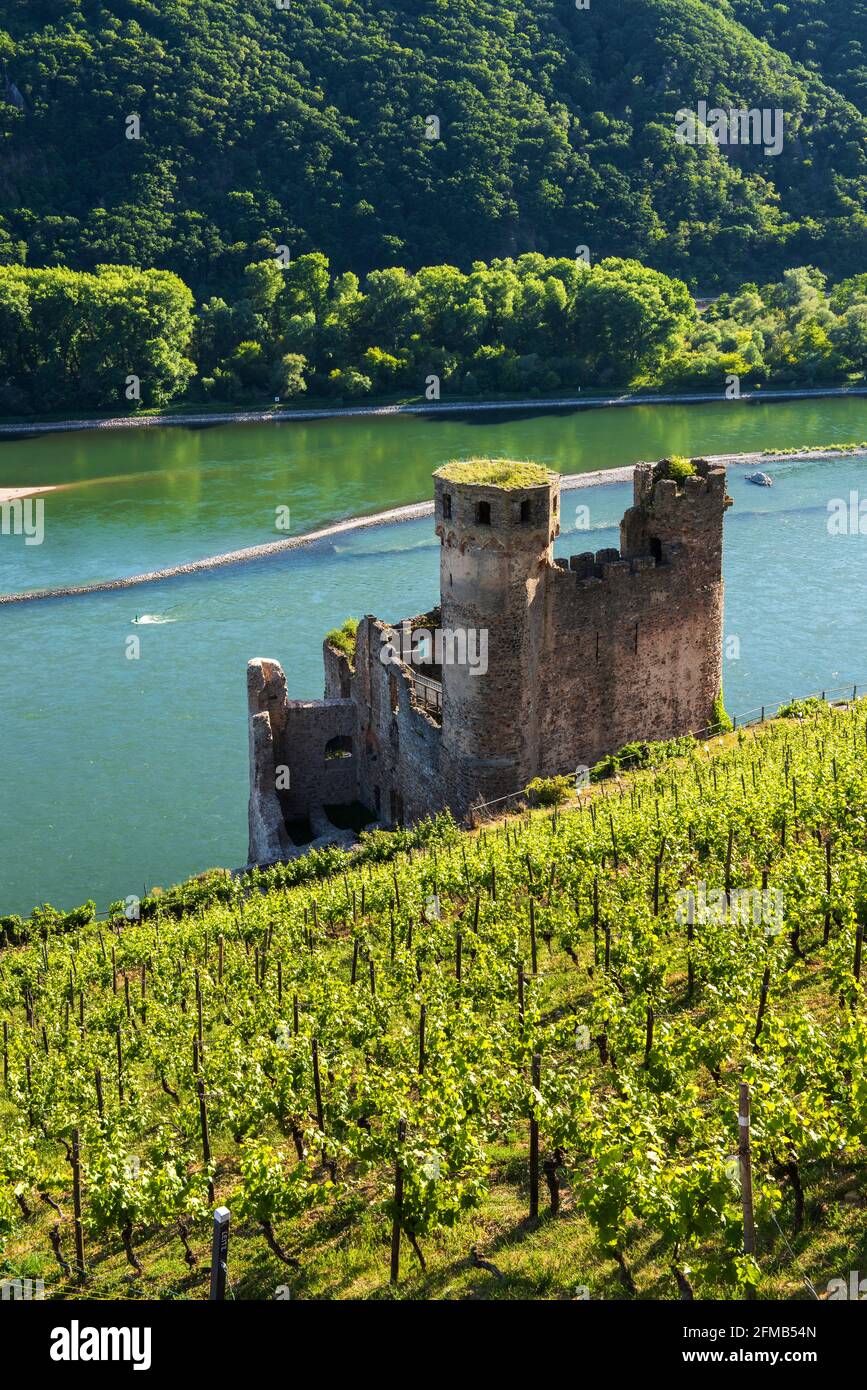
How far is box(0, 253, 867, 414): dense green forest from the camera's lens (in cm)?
11294

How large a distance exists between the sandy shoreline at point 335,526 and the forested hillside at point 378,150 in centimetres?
4006

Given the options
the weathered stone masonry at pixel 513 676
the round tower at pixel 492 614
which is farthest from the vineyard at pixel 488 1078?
the weathered stone masonry at pixel 513 676

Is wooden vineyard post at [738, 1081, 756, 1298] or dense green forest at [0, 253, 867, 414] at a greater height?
dense green forest at [0, 253, 867, 414]

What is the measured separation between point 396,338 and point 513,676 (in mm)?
86588

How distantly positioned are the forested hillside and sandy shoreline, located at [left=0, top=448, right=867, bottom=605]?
40.1 meters

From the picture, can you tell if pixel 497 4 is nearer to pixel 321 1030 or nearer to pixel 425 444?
pixel 425 444

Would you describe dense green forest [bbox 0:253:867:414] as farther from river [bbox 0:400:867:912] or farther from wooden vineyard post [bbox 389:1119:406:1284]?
wooden vineyard post [bbox 389:1119:406:1284]

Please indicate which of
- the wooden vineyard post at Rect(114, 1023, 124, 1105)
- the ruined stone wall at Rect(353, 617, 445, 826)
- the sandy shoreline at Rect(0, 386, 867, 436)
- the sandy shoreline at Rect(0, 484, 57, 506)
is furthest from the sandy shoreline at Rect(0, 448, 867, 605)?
the wooden vineyard post at Rect(114, 1023, 124, 1105)

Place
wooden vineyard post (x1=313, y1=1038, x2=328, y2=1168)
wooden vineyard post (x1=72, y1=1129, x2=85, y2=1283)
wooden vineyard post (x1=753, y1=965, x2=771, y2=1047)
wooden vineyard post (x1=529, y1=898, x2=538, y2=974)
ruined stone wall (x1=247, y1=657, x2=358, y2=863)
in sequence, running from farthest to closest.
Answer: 1. ruined stone wall (x1=247, y1=657, x2=358, y2=863)
2. wooden vineyard post (x1=529, y1=898, x2=538, y2=974)
3. wooden vineyard post (x1=753, y1=965, x2=771, y2=1047)
4. wooden vineyard post (x1=313, y1=1038, x2=328, y2=1168)
5. wooden vineyard post (x1=72, y1=1129, x2=85, y2=1283)

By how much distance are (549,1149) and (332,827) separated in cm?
2530

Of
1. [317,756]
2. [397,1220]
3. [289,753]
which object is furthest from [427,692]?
[397,1220]

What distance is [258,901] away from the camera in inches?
1280

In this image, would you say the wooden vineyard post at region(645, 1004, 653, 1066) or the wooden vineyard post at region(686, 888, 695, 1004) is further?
the wooden vineyard post at region(686, 888, 695, 1004)

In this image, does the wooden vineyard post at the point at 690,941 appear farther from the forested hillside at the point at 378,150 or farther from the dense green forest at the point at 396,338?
the forested hillside at the point at 378,150
